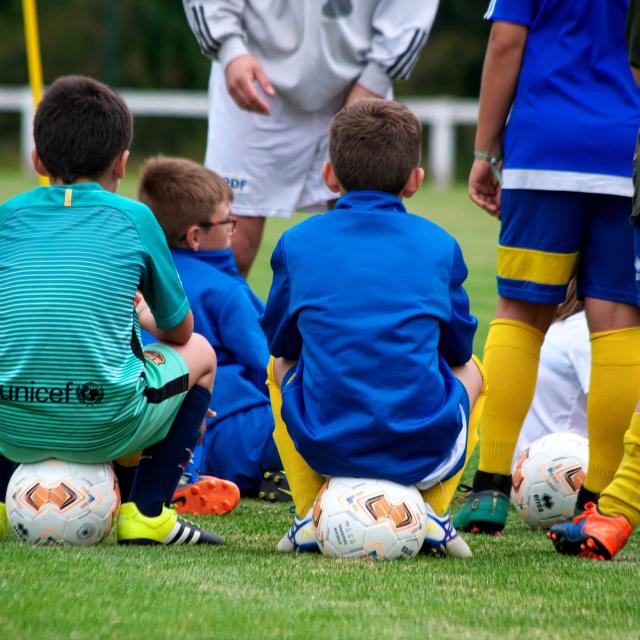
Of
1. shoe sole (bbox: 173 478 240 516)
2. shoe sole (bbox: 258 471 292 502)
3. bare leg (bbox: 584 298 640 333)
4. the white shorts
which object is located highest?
bare leg (bbox: 584 298 640 333)

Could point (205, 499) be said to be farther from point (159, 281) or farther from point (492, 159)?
point (492, 159)

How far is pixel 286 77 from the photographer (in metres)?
5.82

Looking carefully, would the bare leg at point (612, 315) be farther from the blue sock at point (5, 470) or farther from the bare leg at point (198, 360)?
the blue sock at point (5, 470)

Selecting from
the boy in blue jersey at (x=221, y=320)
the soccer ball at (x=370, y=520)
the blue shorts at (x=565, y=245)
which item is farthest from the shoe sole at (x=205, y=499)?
the blue shorts at (x=565, y=245)

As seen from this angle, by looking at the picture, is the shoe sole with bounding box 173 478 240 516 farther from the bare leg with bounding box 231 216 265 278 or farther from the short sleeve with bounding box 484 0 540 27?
the bare leg with bounding box 231 216 265 278

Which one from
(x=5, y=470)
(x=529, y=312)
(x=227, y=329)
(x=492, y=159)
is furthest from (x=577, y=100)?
(x=5, y=470)

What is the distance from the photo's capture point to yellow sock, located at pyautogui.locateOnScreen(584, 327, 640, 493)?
3.85 m

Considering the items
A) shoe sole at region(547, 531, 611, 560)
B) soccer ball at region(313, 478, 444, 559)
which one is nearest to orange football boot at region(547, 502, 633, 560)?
shoe sole at region(547, 531, 611, 560)

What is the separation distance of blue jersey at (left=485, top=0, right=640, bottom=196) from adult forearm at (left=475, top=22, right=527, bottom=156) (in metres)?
0.04

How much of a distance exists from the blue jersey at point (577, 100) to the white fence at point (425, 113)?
2082 centimetres

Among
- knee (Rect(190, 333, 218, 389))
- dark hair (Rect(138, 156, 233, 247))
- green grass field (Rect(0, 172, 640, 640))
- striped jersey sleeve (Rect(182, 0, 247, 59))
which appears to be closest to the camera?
green grass field (Rect(0, 172, 640, 640))

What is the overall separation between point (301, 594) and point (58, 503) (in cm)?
81

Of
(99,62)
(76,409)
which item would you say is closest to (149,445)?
(76,409)

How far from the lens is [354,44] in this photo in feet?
19.0
